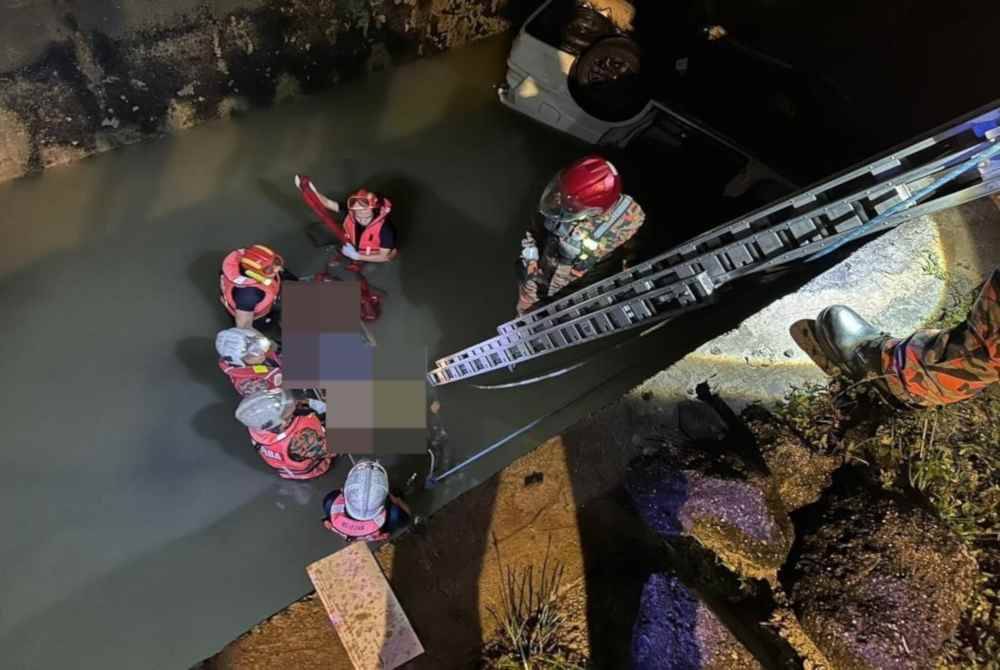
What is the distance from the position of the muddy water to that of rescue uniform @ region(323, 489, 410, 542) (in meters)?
0.62

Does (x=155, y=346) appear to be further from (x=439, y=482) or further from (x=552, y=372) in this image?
(x=552, y=372)

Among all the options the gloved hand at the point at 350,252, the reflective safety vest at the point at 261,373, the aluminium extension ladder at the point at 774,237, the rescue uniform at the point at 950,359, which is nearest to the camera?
the rescue uniform at the point at 950,359

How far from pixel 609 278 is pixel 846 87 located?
79.6 inches

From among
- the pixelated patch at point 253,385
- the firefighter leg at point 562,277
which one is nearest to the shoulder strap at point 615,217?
the firefighter leg at point 562,277

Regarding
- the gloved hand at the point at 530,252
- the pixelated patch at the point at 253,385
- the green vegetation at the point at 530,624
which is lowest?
the green vegetation at the point at 530,624

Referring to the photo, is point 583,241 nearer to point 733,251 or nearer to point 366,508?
point 733,251

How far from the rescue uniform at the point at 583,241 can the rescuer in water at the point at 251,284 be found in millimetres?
1402

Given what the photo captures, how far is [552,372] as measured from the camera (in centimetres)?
460

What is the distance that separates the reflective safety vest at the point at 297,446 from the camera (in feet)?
12.0

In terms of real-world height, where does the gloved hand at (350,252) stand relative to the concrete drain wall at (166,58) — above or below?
below

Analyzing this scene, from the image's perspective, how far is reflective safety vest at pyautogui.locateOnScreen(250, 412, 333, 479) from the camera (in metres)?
3.67

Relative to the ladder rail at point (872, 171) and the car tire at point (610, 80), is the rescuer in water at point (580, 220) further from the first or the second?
the car tire at point (610, 80)

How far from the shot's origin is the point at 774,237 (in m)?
3.36

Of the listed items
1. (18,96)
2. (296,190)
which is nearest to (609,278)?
(296,190)
